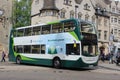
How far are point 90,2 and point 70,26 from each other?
40055 millimetres

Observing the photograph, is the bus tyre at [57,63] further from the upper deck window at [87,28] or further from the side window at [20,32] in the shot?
the side window at [20,32]

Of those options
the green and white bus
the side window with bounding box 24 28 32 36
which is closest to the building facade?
the side window with bounding box 24 28 32 36

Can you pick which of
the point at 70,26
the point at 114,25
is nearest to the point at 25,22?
the point at 114,25

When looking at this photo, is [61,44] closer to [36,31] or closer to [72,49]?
[72,49]

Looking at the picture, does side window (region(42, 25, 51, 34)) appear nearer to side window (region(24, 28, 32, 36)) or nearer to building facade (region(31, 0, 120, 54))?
side window (region(24, 28, 32, 36))

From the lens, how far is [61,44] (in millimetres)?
24859

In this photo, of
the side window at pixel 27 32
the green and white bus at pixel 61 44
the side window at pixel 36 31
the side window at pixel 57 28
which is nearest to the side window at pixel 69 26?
the green and white bus at pixel 61 44

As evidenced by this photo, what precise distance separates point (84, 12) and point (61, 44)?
3757cm

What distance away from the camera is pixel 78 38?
2312cm

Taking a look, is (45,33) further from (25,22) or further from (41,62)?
(25,22)

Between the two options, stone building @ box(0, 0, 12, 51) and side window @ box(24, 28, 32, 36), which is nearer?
side window @ box(24, 28, 32, 36)

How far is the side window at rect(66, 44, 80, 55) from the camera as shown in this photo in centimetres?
2331

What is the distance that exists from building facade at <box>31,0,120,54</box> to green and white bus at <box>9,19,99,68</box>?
1014 inches

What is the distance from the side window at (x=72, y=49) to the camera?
2331 cm
